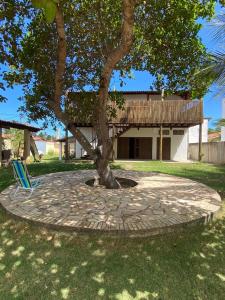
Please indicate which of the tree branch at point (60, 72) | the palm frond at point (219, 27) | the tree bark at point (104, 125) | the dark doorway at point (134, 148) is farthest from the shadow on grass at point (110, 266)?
the dark doorway at point (134, 148)

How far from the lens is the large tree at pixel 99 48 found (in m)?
6.25

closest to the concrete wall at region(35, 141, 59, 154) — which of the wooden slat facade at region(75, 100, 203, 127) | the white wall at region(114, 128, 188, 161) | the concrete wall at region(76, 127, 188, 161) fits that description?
the concrete wall at region(76, 127, 188, 161)

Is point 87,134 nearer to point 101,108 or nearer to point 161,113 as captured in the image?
point 161,113

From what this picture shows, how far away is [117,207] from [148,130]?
52.3ft

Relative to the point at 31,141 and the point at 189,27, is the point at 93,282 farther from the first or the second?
the point at 31,141

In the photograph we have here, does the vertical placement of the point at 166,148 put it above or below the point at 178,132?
below

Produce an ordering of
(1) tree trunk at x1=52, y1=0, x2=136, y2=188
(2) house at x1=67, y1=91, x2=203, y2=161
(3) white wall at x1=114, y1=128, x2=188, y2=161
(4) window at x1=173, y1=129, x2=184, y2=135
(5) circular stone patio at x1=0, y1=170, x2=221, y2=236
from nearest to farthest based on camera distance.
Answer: (5) circular stone patio at x1=0, y1=170, x2=221, y2=236 → (1) tree trunk at x1=52, y1=0, x2=136, y2=188 → (2) house at x1=67, y1=91, x2=203, y2=161 → (3) white wall at x1=114, y1=128, x2=188, y2=161 → (4) window at x1=173, y1=129, x2=184, y2=135

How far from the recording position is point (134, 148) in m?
20.9

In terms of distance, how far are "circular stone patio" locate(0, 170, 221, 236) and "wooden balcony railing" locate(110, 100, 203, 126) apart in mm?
10524

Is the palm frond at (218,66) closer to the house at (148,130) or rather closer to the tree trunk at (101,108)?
the tree trunk at (101,108)

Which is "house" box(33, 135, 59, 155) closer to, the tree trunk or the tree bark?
the tree trunk

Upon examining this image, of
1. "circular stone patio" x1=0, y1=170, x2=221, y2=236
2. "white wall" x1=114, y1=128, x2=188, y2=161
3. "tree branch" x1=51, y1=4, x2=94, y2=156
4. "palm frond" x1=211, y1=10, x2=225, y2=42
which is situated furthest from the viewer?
"white wall" x1=114, y1=128, x2=188, y2=161

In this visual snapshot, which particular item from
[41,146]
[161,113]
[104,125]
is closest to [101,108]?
[104,125]

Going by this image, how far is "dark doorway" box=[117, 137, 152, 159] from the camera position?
67.9ft
